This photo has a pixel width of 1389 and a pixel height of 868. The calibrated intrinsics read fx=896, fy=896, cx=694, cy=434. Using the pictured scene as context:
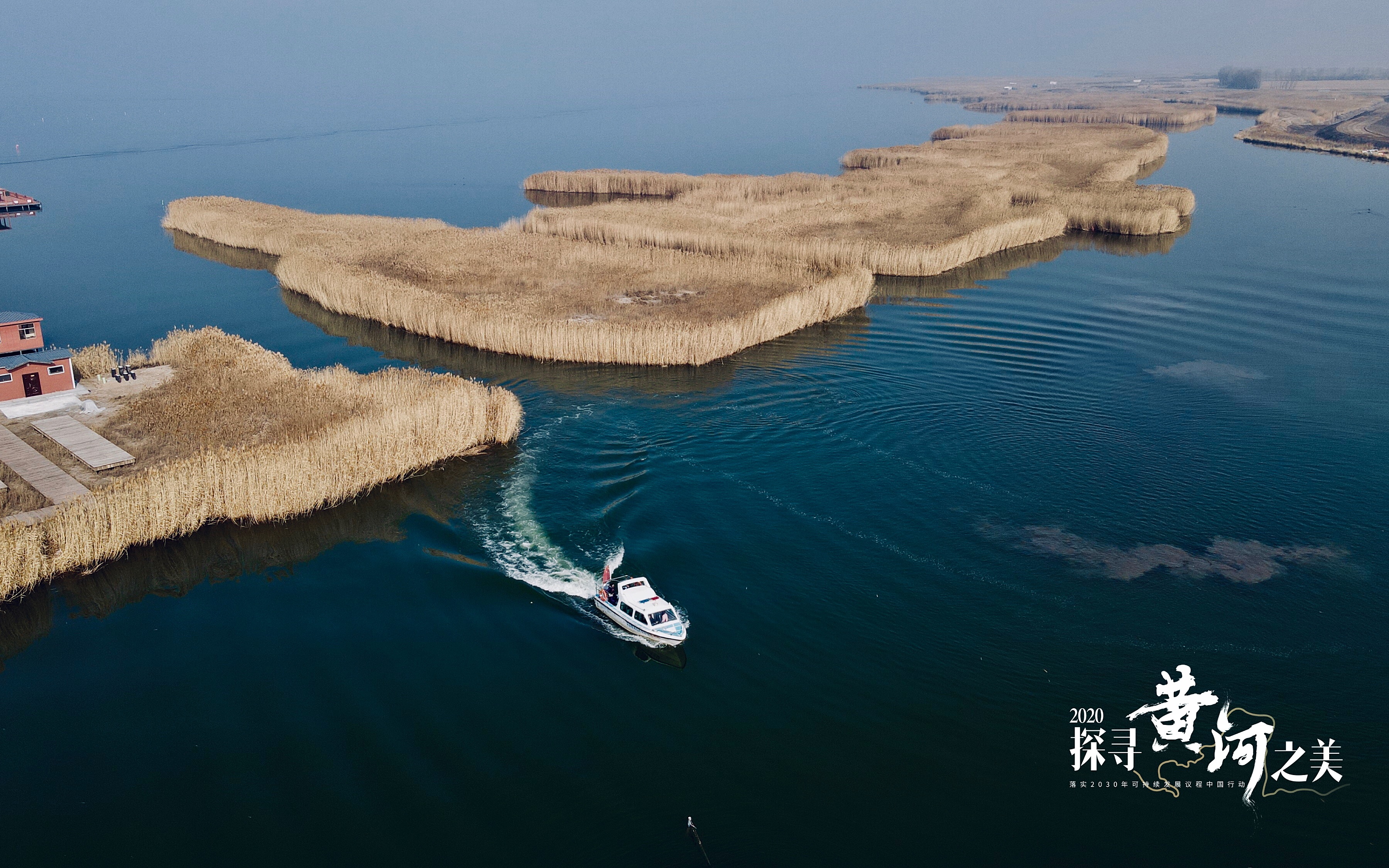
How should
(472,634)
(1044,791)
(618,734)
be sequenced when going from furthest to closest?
(472,634), (618,734), (1044,791)

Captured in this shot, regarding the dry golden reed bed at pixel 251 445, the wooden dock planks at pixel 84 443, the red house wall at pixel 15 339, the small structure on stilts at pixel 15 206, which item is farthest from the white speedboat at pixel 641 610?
the small structure on stilts at pixel 15 206

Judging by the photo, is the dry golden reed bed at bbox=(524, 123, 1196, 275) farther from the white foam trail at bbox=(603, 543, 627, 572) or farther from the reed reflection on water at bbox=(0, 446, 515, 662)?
the white foam trail at bbox=(603, 543, 627, 572)

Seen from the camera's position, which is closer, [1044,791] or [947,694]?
[1044,791]

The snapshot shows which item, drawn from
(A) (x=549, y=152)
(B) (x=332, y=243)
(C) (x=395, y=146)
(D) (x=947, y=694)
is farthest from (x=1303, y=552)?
(C) (x=395, y=146)

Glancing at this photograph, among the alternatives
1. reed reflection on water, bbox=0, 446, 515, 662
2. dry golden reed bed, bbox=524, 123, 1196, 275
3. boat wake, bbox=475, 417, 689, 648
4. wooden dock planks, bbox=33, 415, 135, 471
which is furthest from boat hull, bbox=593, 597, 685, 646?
dry golden reed bed, bbox=524, 123, 1196, 275

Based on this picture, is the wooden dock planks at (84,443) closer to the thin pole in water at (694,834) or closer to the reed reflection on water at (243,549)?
the reed reflection on water at (243,549)

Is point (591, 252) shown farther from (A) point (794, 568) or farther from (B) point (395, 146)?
(B) point (395, 146)
